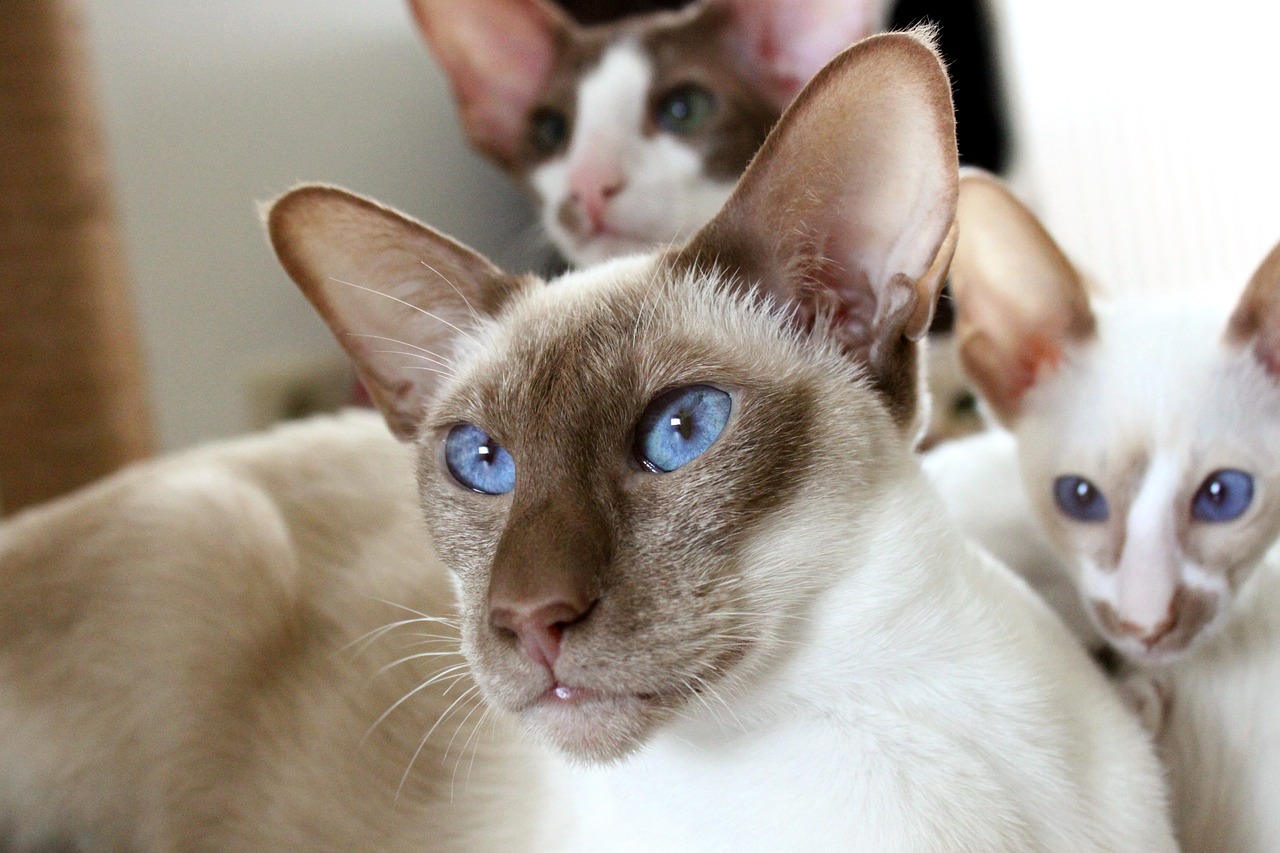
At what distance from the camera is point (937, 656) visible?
959 millimetres

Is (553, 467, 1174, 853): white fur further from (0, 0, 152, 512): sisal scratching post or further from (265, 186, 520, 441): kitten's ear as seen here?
(0, 0, 152, 512): sisal scratching post

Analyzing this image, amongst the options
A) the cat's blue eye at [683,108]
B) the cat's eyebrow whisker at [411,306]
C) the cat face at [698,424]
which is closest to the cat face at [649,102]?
the cat's blue eye at [683,108]

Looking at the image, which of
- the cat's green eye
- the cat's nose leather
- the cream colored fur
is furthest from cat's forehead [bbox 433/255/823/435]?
the cat's green eye

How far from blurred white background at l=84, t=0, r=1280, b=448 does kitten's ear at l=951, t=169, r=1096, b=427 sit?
165 cm

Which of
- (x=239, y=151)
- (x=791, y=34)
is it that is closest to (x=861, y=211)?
(x=791, y=34)

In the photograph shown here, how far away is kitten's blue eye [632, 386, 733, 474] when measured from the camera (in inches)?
35.1

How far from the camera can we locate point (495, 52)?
208 centimetres

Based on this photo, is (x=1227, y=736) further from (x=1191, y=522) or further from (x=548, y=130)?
(x=548, y=130)

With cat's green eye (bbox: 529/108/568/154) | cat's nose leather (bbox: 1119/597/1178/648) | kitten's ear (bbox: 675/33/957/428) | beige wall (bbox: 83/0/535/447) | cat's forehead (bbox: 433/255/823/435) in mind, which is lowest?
beige wall (bbox: 83/0/535/447)

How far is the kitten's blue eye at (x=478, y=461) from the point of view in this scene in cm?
97

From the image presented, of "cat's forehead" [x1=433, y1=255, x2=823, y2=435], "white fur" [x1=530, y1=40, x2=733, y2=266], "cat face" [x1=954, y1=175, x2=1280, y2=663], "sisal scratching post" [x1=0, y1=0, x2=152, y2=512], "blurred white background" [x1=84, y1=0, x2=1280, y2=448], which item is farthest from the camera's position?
"blurred white background" [x1=84, y1=0, x2=1280, y2=448]

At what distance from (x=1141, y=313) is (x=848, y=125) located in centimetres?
64

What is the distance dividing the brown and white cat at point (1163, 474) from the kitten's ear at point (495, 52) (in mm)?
1006

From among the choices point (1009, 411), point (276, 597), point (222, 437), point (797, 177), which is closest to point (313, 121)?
point (222, 437)
